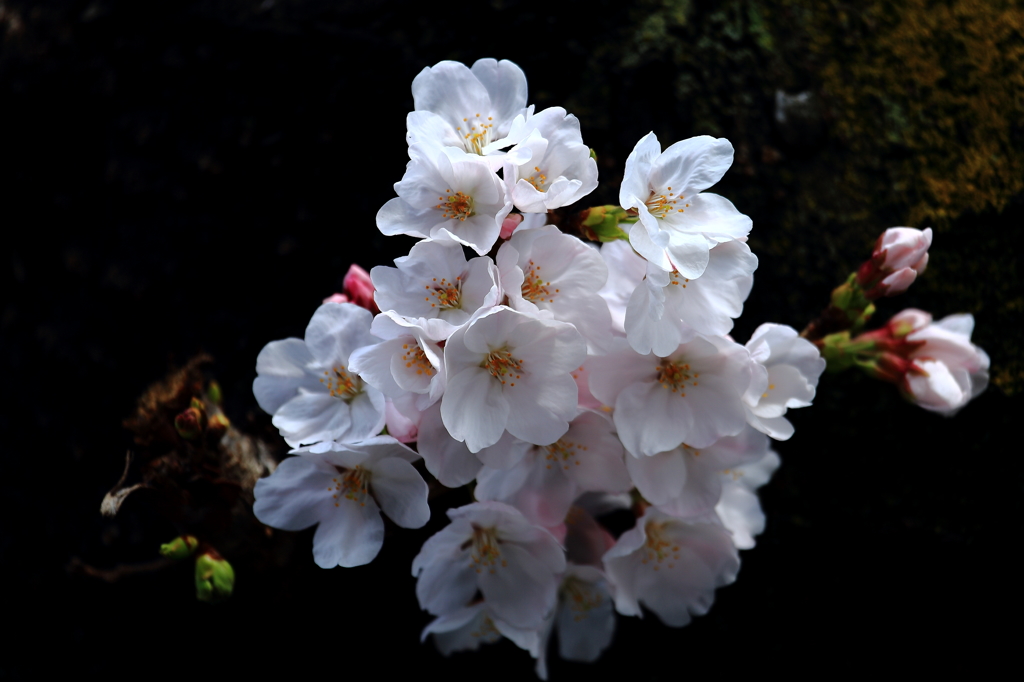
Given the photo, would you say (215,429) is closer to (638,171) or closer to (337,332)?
(337,332)

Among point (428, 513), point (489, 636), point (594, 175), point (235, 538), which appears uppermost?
point (594, 175)

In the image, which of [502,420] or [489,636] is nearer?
[502,420]

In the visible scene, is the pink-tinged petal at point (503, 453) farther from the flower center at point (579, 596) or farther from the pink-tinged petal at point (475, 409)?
the flower center at point (579, 596)

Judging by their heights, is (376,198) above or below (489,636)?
above

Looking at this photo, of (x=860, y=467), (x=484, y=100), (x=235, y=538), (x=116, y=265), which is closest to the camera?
(x=484, y=100)

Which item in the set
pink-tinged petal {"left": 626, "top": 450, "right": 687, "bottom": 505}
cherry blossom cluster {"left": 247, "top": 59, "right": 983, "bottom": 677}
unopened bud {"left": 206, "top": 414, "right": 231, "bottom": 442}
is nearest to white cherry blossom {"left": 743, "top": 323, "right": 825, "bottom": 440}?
cherry blossom cluster {"left": 247, "top": 59, "right": 983, "bottom": 677}

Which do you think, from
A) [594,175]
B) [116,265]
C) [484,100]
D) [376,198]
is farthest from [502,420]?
[116,265]

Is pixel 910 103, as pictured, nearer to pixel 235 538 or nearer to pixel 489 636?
pixel 489 636
